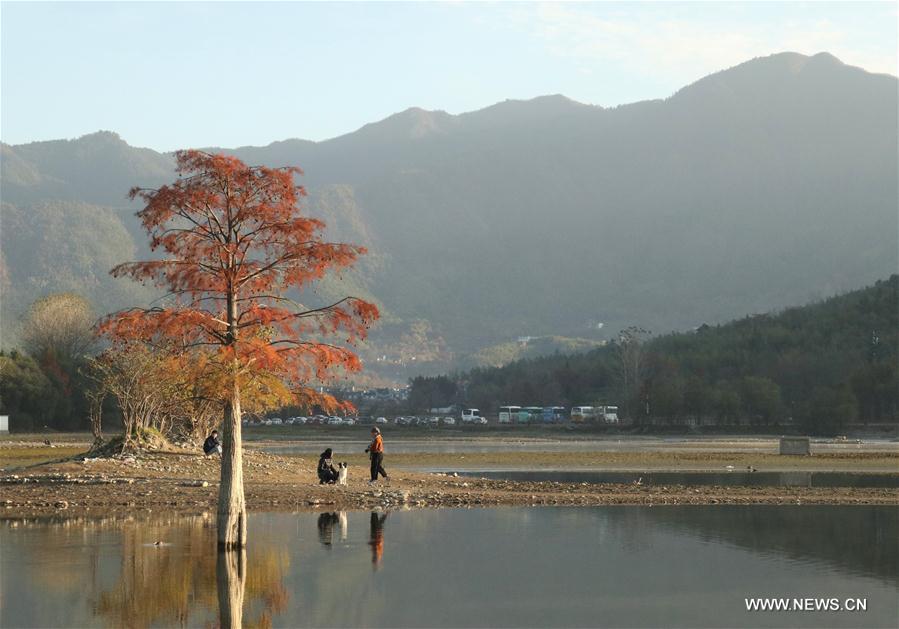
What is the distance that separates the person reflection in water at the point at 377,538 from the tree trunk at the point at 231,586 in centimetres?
270

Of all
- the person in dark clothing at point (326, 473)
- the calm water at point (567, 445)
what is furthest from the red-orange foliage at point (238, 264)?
the calm water at point (567, 445)

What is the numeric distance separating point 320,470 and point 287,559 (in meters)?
15.9

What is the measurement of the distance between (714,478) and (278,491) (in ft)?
72.8

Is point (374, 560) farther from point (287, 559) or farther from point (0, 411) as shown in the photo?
point (0, 411)

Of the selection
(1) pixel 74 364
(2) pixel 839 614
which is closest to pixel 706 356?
(1) pixel 74 364

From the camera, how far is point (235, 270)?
86.2 ft

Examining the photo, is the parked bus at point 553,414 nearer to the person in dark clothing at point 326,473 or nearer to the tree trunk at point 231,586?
the person in dark clothing at point 326,473

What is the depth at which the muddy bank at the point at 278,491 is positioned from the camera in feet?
117

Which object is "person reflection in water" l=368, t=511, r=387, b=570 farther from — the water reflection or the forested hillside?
the forested hillside

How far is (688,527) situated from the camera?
32969 millimetres

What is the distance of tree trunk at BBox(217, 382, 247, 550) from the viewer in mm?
25953

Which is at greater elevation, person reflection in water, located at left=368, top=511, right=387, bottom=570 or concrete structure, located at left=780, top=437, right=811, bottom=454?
concrete structure, located at left=780, top=437, right=811, bottom=454

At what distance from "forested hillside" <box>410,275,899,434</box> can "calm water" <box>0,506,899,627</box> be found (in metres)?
94.7

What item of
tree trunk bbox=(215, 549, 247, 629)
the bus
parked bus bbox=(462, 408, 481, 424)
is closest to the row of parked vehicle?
parked bus bbox=(462, 408, 481, 424)
